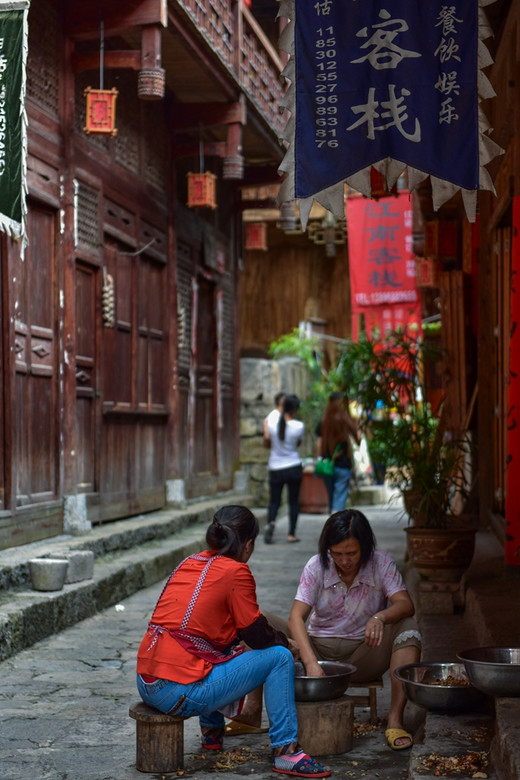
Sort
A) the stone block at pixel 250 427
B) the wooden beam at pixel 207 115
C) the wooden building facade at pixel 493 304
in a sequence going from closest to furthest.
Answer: the wooden building facade at pixel 493 304 → the wooden beam at pixel 207 115 → the stone block at pixel 250 427

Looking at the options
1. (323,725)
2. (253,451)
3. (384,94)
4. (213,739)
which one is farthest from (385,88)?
(253,451)

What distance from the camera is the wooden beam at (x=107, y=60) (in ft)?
34.7

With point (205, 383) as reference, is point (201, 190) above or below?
above

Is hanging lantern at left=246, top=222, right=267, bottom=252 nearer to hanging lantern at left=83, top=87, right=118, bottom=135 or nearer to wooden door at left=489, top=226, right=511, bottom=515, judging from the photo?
hanging lantern at left=83, top=87, right=118, bottom=135

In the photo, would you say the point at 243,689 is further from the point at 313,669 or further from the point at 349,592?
the point at 349,592

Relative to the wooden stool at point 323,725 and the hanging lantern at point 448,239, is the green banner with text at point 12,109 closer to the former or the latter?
the wooden stool at point 323,725

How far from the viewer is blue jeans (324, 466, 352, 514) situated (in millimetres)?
15164

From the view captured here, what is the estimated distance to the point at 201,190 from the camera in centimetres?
1426

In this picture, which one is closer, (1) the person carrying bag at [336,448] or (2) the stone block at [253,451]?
(1) the person carrying bag at [336,448]

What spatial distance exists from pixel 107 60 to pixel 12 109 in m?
3.73

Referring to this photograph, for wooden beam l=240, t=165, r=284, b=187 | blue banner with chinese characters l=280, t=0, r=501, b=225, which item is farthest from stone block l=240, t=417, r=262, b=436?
blue banner with chinese characters l=280, t=0, r=501, b=225

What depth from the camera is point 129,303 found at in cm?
1275

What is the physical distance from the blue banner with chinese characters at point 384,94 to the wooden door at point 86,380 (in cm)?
523

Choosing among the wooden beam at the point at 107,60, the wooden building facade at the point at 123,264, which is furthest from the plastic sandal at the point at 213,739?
the wooden beam at the point at 107,60
